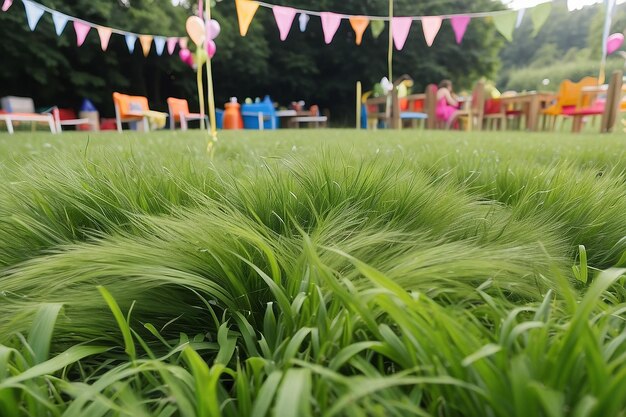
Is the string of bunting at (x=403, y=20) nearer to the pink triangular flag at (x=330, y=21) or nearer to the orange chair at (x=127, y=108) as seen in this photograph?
the pink triangular flag at (x=330, y=21)

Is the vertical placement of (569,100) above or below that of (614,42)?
below

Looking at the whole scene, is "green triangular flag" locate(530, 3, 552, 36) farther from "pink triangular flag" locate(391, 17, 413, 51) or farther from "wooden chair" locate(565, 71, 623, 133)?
"pink triangular flag" locate(391, 17, 413, 51)

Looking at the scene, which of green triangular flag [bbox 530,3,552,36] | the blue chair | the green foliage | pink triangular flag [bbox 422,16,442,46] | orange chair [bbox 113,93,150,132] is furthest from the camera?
the blue chair

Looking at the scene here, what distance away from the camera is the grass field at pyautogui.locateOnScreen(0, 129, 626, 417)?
41cm

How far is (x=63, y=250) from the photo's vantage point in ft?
2.69

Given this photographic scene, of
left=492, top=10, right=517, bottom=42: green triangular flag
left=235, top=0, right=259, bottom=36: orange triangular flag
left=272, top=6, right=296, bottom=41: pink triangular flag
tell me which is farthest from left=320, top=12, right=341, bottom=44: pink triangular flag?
left=235, top=0, right=259, bottom=36: orange triangular flag

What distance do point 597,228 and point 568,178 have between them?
0.28m

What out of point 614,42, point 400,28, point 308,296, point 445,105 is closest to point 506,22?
point 400,28

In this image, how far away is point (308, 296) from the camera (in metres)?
0.57

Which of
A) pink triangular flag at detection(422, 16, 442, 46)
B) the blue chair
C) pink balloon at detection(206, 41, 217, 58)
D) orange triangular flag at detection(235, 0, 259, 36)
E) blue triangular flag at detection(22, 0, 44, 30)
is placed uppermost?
blue triangular flag at detection(22, 0, 44, 30)

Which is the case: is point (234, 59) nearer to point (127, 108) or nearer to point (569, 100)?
point (127, 108)

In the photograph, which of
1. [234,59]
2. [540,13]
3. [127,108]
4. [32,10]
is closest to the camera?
[540,13]

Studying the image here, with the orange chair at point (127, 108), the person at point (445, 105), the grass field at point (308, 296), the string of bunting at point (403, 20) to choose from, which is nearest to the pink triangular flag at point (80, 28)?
the orange chair at point (127, 108)

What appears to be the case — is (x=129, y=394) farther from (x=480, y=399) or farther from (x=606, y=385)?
(x=606, y=385)
